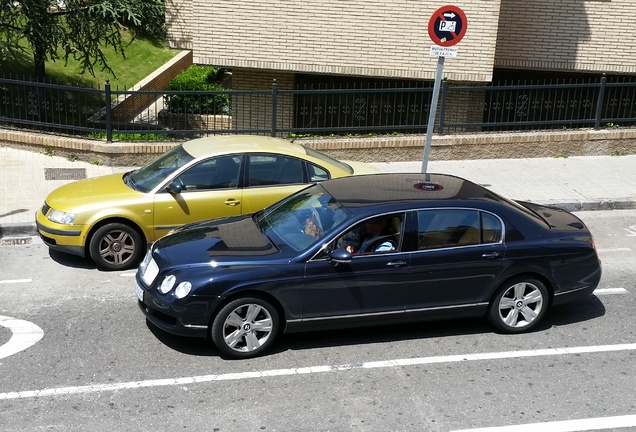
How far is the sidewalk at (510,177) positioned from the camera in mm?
11869

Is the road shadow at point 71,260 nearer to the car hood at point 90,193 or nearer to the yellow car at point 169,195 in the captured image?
the yellow car at point 169,195

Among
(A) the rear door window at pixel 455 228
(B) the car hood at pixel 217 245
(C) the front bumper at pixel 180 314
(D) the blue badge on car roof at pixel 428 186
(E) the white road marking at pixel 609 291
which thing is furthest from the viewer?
(E) the white road marking at pixel 609 291

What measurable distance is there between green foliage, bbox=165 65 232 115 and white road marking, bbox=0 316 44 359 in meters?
6.58

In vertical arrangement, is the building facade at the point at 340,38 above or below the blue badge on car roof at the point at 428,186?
above

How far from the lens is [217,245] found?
290 inches

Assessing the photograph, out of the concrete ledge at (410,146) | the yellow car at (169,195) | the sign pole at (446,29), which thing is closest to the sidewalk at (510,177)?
the concrete ledge at (410,146)

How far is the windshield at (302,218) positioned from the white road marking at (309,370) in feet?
3.55

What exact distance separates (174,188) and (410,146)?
19.7 ft

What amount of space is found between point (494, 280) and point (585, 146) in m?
8.08

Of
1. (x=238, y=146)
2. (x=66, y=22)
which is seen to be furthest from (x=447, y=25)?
(x=66, y=22)

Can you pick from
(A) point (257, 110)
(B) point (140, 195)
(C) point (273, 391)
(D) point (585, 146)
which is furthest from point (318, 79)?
(C) point (273, 391)

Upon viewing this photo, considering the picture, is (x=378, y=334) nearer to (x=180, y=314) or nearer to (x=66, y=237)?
(x=180, y=314)

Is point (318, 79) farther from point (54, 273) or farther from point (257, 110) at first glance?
point (54, 273)

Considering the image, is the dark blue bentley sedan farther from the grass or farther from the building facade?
the grass
